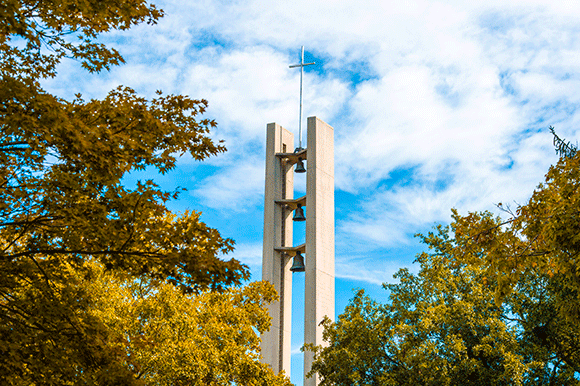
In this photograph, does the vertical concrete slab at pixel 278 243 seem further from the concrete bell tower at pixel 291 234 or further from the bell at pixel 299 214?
the bell at pixel 299 214

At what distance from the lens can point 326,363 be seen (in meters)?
20.3

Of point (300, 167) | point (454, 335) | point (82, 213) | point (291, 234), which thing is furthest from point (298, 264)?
point (82, 213)

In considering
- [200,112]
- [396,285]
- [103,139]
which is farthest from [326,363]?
[103,139]

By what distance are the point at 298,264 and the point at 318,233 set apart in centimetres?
165

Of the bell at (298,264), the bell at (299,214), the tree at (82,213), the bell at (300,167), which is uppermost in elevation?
the bell at (300,167)

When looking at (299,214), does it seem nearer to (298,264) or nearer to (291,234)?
(291,234)

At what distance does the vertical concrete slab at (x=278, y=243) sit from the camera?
24.9m

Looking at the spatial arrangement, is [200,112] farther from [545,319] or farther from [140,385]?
[545,319]

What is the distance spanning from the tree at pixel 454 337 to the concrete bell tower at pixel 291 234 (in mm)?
3915

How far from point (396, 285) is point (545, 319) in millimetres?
4866

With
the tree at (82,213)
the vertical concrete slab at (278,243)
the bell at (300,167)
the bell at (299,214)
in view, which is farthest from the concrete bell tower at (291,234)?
the tree at (82,213)

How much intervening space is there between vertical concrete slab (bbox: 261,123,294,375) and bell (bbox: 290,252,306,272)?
100 cm

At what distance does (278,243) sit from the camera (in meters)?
26.4

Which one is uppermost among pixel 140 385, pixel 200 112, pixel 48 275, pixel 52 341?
pixel 200 112
